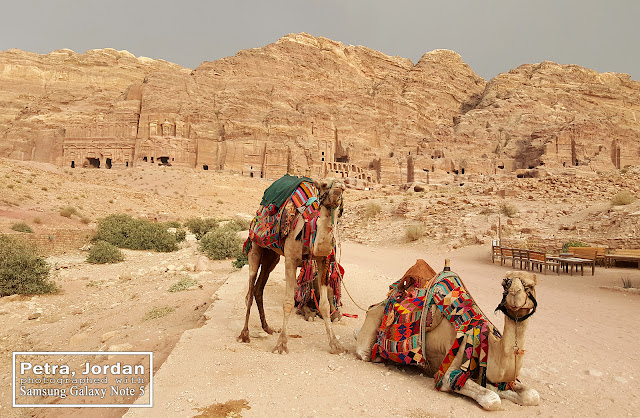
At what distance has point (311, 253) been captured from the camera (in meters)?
3.97

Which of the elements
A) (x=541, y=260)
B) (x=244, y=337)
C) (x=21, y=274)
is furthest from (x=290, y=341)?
(x=541, y=260)

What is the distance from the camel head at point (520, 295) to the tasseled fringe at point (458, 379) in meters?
0.64

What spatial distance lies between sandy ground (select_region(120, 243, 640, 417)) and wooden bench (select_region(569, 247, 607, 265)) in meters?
5.86

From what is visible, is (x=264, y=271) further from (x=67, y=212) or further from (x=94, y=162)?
(x=94, y=162)

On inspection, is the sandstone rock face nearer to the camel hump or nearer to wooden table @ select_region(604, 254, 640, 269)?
wooden table @ select_region(604, 254, 640, 269)

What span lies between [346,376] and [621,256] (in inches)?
456

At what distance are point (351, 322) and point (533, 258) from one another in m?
8.33

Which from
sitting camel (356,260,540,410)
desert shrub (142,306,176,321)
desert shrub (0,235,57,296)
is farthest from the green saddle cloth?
desert shrub (0,235,57,296)

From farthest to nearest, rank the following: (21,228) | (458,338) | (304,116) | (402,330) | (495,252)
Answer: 1. (304,116)
2. (21,228)
3. (495,252)
4. (402,330)
5. (458,338)

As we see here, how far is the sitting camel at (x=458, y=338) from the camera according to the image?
270 cm

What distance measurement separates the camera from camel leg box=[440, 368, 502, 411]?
2.76 metres

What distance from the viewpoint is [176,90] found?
6456cm

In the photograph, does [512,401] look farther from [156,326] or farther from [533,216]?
[533,216]

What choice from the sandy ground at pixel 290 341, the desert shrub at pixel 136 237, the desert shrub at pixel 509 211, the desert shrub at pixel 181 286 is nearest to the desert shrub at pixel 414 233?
the sandy ground at pixel 290 341
